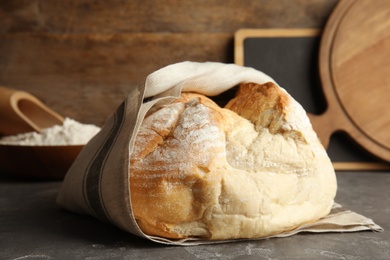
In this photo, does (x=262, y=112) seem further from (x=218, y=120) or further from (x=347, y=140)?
(x=347, y=140)

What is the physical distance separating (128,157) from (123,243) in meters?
0.15

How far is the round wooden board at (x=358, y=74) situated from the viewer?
1.79 metres

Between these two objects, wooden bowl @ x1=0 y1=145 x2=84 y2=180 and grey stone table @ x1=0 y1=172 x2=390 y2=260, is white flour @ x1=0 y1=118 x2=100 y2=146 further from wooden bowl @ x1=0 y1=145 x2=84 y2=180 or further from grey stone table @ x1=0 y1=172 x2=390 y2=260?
grey stone table @ x1=0 y1=172 x2=390 y2=260

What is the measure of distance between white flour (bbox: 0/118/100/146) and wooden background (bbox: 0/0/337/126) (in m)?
0.28

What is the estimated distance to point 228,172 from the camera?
0.99 meters

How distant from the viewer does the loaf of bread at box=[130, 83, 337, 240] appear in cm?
98

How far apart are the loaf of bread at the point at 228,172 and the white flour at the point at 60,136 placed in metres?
0.61

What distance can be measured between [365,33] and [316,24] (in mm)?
175

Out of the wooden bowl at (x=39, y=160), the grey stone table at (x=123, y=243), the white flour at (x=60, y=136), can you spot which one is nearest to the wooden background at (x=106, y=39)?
the white flour at (x=60, y=136)

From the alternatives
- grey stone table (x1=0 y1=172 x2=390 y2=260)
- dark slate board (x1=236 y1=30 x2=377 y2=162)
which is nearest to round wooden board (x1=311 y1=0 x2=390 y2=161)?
dark slate board (x1=236 y1=30 x2=377 y2=162)

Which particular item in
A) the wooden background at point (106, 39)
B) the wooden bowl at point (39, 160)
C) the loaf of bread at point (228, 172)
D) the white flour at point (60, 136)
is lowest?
the wooden bowl at point (39, 160)

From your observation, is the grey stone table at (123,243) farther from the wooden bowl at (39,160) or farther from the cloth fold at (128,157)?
the wooden bowl at (39,160)

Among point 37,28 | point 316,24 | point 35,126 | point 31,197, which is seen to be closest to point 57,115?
point 35,126

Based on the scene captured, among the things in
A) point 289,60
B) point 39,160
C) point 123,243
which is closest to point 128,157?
point 123,243
